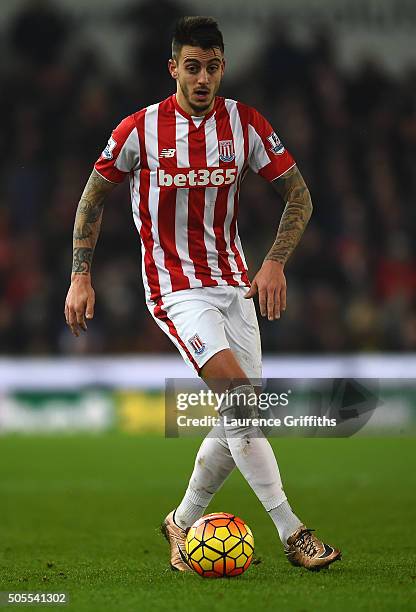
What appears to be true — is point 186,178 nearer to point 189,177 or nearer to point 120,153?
point 189,177

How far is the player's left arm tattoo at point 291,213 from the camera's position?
5.15 meters

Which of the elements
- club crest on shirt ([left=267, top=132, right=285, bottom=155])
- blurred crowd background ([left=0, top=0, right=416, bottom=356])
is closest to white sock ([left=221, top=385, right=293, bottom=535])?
club crest on shirt ([left=267, top=132, right=285, bottom=155])

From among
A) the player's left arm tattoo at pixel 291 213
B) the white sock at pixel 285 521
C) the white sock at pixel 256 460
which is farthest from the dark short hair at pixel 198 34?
the white sock at pixel 285 521

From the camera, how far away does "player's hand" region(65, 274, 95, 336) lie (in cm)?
507

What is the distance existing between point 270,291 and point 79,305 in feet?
2.69

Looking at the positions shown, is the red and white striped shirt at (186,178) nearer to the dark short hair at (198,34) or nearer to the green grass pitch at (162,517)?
the dark short hair at (198,34)

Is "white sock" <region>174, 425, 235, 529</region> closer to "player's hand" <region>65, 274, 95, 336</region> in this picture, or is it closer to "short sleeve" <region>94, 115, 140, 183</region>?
"player's hand" <region>65, 274, 95, 336</region>

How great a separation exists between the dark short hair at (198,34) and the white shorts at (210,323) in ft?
3.39

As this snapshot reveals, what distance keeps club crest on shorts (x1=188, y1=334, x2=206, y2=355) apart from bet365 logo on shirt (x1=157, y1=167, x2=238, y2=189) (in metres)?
0.67

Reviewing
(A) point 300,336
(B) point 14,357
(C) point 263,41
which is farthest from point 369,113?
(B) point 14,357

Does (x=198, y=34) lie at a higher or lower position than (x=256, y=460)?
higher

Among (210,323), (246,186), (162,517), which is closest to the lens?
(210,323)

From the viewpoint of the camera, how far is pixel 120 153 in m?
5.16

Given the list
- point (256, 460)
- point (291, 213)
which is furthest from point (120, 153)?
point (256, 460)
